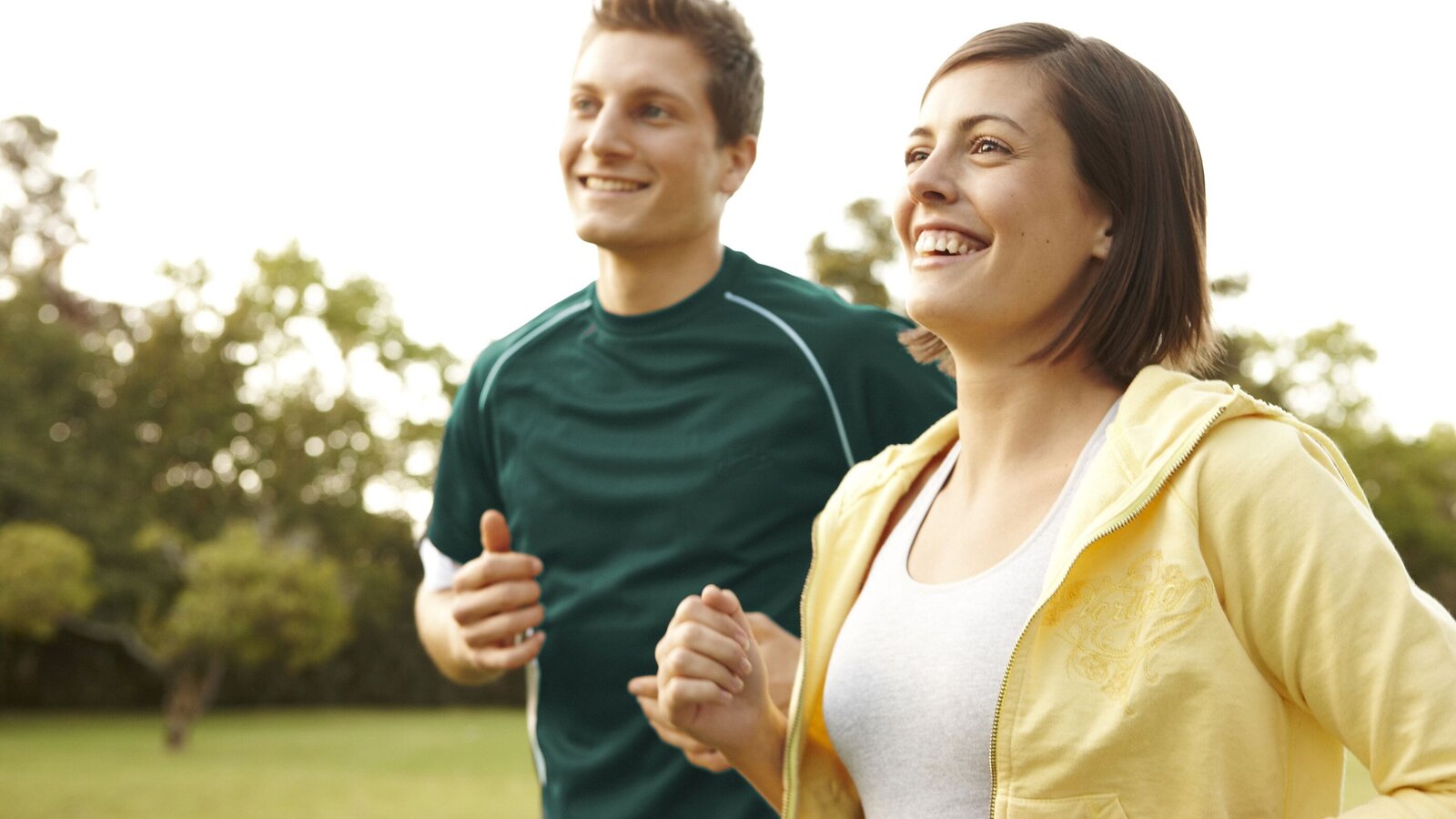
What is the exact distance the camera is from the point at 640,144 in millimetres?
2578

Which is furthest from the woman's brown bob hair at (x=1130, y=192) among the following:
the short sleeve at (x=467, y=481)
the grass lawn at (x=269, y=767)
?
the grass lawn at (x=269, y=767)

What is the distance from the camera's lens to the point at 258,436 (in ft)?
81.9

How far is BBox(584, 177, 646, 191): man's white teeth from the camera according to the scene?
2.57 meters

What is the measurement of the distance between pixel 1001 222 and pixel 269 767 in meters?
17.1

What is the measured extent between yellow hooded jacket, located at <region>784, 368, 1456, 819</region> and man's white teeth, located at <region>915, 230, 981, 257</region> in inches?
10.7

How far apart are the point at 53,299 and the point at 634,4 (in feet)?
91.6

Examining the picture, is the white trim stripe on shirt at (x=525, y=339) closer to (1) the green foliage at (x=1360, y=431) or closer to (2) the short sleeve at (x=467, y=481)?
(2) the short sleeve at (x=467, y=481)

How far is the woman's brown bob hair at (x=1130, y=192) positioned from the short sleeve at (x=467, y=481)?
1456mm

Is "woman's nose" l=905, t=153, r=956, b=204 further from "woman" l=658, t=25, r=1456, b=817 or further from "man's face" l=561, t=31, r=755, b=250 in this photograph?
"man's face" l=561, t=31, r=755, b=250

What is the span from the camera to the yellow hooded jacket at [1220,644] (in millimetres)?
1226

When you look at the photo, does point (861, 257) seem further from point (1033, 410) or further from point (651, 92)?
point (1033, 410)

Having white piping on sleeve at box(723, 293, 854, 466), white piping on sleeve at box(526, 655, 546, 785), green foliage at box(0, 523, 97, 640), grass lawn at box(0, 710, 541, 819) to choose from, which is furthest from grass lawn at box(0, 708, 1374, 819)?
white piping on sleeve at box(723, 293, 854, 466)

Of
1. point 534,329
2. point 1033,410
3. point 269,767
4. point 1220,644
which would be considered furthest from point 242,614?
point 1220,644

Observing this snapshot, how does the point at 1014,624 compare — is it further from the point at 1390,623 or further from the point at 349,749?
the point at 349,749
